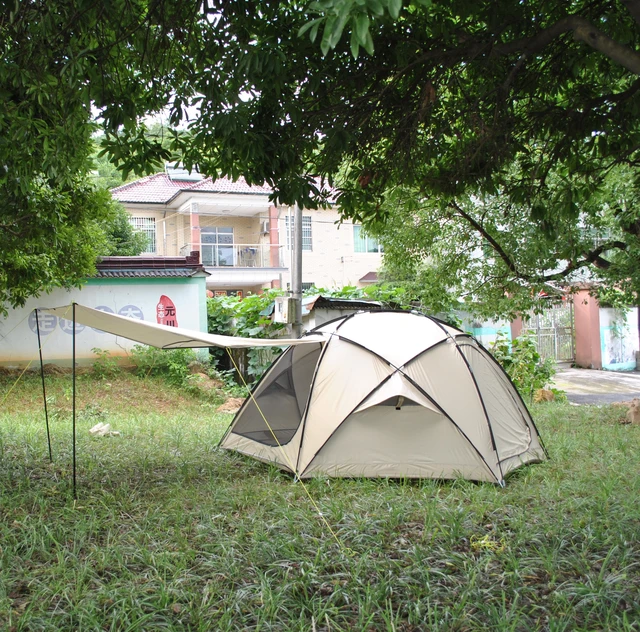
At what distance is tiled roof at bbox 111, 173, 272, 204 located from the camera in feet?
67.4

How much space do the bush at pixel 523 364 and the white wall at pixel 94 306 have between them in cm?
675

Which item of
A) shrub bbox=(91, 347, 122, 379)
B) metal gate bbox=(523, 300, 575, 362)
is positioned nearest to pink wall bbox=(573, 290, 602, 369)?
metal gate bbox=(523, 300, 575, 362)

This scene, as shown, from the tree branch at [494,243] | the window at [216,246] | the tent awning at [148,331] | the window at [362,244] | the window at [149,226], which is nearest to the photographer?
the tent awning at [148,331]

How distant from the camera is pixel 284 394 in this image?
733 cm

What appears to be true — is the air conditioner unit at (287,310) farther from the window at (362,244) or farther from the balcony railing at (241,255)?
the window at (362,244)

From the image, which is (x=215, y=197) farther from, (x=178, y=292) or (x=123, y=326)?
(x=123, y=326)

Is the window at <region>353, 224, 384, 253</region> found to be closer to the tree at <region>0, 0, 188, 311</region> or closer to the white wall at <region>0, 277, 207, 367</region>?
the white wall at <region>0, 277, 207, 367</region>

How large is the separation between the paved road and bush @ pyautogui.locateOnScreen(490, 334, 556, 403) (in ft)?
3.34

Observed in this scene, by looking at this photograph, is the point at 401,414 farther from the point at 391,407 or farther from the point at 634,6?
the point at 634,6

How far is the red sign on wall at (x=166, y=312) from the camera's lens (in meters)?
13.8

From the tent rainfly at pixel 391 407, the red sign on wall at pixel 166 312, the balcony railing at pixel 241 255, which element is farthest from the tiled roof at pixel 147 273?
the tent rainfly at pixel 391 407

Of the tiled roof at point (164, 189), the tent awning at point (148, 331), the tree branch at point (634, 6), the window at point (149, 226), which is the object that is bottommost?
the tent awning at point (148, 331)

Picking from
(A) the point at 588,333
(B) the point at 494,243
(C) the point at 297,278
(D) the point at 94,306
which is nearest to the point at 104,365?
(D) the point at 94,306

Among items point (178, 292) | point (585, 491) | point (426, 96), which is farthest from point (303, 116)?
point (178, 292)
